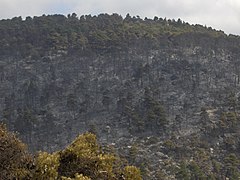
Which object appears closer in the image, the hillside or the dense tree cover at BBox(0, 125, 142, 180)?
the dense tree cover at BBox(0, 125, 142, 180)

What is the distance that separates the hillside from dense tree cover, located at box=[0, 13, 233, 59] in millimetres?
205

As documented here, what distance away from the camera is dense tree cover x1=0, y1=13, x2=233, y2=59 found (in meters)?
80.4

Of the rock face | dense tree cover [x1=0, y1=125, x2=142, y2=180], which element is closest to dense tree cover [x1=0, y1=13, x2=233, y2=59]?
the rock face

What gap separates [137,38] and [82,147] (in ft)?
230

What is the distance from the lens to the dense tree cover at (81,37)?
80438 millimetres

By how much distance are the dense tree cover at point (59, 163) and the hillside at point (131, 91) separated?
83.2 feet

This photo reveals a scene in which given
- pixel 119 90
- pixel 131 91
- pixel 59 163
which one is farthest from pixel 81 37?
pixel 59 163

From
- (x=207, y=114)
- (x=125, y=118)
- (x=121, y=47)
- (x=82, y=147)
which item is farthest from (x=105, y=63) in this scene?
(x=82, y=147)

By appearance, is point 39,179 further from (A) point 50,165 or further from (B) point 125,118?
(B) point 125,118

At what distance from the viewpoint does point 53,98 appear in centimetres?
6762

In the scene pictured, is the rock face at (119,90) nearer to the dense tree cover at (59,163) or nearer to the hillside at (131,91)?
the hillside at (131,91)

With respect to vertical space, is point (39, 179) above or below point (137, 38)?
below

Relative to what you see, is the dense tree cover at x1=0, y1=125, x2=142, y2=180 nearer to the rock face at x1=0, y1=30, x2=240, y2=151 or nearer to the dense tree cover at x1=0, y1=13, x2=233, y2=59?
the rock face at x1=0, y1=30, x2=240, y2=151

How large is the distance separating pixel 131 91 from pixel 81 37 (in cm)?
2253
